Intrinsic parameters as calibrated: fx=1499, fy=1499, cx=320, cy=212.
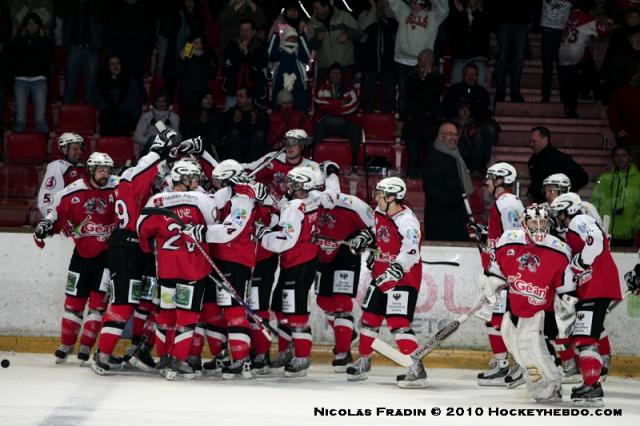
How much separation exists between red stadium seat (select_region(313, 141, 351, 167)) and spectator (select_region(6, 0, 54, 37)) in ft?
11.0

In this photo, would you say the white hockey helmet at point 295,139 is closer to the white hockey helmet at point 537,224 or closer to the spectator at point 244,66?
the spectator at point 244,66

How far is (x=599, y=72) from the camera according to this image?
15992mm

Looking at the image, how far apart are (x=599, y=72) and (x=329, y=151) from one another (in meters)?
3.22

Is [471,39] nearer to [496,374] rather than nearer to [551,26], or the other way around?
[551,26]

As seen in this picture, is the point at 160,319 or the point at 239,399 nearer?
the point at 239,399

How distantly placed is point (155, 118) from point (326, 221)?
3.23 meters

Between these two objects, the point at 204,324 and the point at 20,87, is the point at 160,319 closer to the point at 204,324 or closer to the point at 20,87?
the point at 204,324

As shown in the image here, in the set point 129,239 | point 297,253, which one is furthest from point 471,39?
point 129,239

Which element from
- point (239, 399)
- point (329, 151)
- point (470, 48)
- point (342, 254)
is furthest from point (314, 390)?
point (470, 48)

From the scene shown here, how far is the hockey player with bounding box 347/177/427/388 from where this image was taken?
37.4ft

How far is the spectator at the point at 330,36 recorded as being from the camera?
1560 cm

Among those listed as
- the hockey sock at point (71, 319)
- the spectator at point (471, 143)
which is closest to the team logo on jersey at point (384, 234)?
the hockey sock at point (71, 319)

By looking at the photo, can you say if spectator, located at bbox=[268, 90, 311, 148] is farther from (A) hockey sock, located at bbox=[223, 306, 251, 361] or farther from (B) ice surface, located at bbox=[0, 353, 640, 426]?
(A) hockey sock, located at bbox=[223, 306, 251, 361]

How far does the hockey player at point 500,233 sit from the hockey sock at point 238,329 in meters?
1.93
